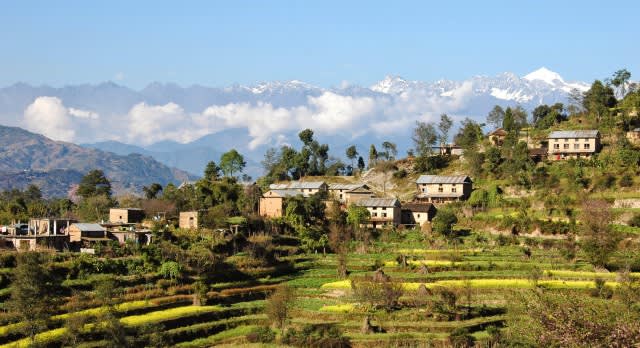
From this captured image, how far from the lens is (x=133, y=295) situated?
156 ft

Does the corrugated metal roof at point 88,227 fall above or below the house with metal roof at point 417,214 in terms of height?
below

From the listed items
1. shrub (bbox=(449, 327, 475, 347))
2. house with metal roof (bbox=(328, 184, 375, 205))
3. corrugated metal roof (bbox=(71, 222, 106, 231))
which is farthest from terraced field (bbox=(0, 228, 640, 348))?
house with metal roof (bbox=(328, 184, 375, 205))

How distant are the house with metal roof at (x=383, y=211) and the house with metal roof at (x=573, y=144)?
20373mm

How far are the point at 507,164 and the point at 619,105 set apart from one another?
22.5m

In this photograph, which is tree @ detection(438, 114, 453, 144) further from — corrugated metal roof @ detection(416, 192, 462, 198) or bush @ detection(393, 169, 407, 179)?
corrugated metal roof @ detection(416, 192, 462, 198)

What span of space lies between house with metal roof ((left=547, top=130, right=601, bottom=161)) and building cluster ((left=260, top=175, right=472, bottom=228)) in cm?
1072

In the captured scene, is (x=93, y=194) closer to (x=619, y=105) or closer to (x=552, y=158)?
(x=552, y=158)

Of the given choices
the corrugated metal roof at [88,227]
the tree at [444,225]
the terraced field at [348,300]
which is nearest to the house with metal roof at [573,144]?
the tree at [444,225]

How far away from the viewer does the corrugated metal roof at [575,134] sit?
86.1 m

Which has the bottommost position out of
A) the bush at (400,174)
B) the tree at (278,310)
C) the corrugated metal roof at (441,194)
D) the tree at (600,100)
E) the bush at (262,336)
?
the bush at (262,336)

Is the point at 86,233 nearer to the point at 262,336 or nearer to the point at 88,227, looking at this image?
the point at 88,227

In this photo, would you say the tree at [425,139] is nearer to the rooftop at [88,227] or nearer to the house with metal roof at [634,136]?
the house with metal roof at [634,136]

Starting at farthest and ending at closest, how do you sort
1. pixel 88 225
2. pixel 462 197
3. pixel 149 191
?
pixel 149 191 → pixel 462 197 → pixel 88 225

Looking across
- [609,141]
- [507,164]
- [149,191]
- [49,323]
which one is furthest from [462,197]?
[49,323]
